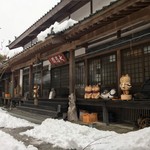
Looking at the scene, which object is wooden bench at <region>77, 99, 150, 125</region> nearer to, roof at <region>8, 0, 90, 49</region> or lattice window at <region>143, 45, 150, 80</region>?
lattice window at <region>143, 45, 150, 80</region>

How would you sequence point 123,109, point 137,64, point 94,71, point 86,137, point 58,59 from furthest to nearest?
point 58,59 < point 94,71 < point 123,109 < point 137,64 < point 86,137

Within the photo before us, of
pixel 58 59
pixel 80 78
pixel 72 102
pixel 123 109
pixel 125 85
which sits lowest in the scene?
pixel 123 109

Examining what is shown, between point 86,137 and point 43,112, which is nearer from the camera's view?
point 86,137

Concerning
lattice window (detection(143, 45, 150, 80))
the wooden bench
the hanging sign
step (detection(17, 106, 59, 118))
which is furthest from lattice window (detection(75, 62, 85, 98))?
lattice window (detection(143, 45, 150, 80))

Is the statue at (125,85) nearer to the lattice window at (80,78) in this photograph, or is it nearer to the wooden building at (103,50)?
the wooden building at (103,50)

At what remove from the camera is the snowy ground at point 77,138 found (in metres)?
4.66

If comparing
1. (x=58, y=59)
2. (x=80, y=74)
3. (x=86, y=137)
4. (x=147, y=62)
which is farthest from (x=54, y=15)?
(x=86, y=137)

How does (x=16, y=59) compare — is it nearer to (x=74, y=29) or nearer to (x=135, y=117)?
(x=74, y=29)

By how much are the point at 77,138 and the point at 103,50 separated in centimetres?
532

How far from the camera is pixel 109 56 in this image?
37.3ft

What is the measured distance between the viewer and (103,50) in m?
11.4

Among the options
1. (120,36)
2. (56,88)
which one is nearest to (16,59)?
(56,88)

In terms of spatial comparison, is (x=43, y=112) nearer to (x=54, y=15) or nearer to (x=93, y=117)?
(x=93, y=117)

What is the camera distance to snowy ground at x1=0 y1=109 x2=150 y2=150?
15.3 feet
